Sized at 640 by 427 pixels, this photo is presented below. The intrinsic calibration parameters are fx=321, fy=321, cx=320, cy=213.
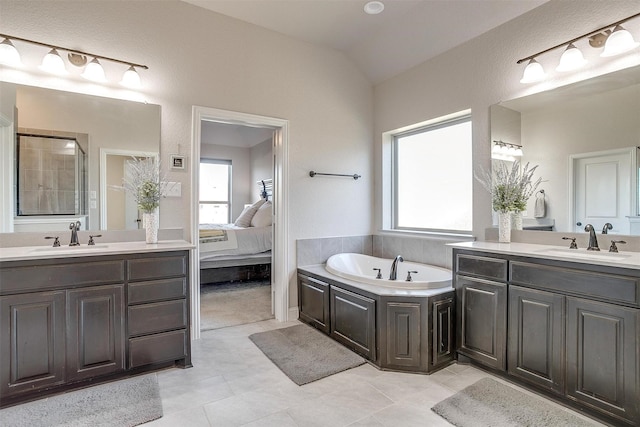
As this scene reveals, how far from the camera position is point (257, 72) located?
130 inches

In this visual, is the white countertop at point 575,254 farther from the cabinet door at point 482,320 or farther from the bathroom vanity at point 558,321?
the cabinet door at point 482,320

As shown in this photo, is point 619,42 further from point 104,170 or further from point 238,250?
point 238,250

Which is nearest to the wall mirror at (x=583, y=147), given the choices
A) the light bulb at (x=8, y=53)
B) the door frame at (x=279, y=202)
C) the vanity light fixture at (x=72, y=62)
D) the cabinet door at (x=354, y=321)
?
the cabinet door at (x=354, y=321)

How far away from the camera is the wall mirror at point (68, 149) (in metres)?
2.34

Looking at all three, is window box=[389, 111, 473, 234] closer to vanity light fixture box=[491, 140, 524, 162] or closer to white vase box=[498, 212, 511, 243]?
vanity light fixture box=[491, 140, 524, 162]

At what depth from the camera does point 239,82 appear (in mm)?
3201

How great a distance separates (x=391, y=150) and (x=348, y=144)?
0.60 meters

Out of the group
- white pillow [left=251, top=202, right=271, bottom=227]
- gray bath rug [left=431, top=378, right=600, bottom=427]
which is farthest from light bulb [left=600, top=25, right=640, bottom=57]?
white pillow [left=251, top=202, right=271, bottom=227]

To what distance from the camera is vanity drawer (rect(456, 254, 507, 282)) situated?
2.25 m

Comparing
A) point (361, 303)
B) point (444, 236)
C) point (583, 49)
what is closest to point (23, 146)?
point (361, 303)

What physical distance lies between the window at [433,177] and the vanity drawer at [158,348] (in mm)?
2702

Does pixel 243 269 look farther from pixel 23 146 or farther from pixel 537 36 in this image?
pixel 537 36

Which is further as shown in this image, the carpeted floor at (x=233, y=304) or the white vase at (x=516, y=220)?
the carpeted floor at (x=233, y=304)

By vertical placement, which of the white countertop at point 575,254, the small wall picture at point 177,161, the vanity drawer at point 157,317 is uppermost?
the small wall picture at point 177,161
